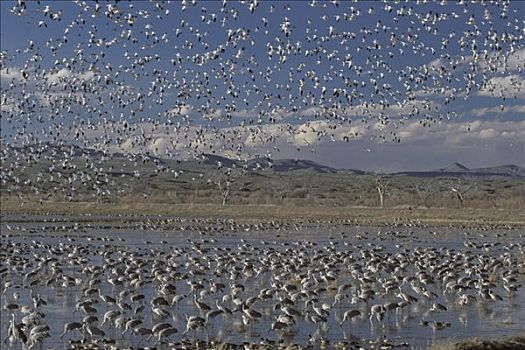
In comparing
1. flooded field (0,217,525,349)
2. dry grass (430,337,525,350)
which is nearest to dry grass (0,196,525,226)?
flooded field (0,217,525,349)

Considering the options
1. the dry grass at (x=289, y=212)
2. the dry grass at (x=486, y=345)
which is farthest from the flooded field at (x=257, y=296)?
the dry grass at (x=289, y=212)

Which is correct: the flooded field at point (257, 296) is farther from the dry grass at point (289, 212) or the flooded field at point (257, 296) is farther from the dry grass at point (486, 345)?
the dry grass at point (289, 212)

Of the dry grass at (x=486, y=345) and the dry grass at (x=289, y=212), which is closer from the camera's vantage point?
the dry grass at (x=486, y=345)

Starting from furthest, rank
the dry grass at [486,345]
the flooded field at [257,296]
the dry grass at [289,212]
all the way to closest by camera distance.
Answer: the dry grass at [289,212] → the flooded field at [257,296] → the dry grass at [486,345]

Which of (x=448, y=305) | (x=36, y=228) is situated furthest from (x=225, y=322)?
(x=36, y=228)

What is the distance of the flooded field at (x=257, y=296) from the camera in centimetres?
1892

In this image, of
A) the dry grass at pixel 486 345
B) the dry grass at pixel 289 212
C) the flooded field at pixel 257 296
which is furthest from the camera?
the dry grass at pixel 289 212

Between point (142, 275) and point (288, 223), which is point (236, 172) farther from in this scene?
point (142, 275)

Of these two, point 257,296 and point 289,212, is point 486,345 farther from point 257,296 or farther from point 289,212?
point 289,212

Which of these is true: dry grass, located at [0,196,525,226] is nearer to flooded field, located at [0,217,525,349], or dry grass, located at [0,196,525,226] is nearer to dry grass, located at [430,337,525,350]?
flooded field, located at [0,217,525,349]

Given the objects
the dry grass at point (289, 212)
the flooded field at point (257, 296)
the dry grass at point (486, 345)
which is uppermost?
the dry grass at point (289, 212)

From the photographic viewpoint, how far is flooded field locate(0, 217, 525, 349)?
62.1 ft

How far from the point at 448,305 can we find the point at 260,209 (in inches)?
2195

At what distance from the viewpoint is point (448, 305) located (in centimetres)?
2342
